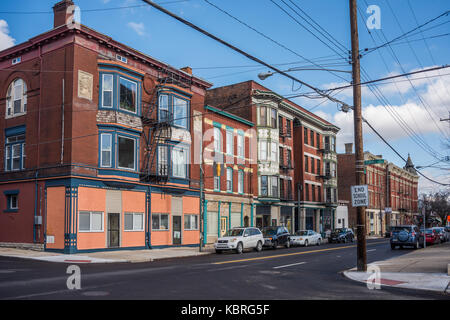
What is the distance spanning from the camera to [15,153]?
2830 centimetres

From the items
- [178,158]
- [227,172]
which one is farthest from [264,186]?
[178,158]

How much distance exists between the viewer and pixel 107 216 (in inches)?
1034

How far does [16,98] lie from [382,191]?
2650 inches

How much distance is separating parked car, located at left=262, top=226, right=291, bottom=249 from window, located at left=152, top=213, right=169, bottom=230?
7318mm

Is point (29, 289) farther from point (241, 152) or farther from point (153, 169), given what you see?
point (241, 152)

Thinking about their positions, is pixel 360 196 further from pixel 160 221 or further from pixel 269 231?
pixel 269 231

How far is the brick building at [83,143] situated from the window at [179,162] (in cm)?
70

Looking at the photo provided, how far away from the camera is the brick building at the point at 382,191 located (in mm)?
69812

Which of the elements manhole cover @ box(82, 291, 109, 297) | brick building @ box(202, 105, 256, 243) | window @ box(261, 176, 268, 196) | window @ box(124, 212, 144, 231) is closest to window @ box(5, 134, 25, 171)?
window @ box(124, 212, 144, 231)

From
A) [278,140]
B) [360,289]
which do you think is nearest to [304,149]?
[278,140]

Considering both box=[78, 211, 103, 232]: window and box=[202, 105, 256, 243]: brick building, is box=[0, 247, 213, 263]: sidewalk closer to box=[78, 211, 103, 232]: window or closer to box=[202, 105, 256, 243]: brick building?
box=[78, 211, 103, 232]: window

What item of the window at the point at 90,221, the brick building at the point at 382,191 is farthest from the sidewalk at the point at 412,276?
the brick building at the point at 382,191

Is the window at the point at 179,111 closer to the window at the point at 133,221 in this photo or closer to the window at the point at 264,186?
the window at the point at 133,221

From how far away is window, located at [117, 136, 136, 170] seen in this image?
1076 inches
